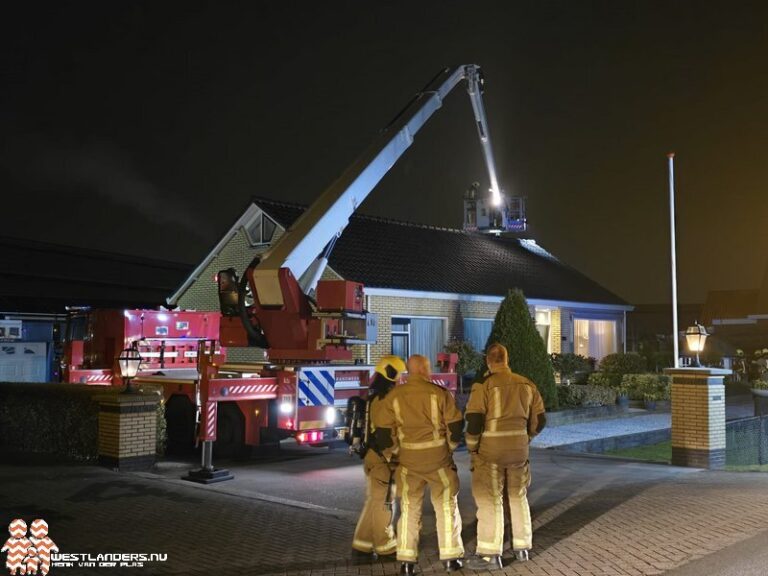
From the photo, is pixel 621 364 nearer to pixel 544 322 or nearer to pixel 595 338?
pixel 544 322

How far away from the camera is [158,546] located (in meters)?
6.73

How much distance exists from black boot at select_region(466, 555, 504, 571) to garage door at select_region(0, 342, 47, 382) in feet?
64.9

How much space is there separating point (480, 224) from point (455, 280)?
9.67ft

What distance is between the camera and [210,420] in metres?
10.2

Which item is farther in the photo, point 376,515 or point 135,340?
point 135,340

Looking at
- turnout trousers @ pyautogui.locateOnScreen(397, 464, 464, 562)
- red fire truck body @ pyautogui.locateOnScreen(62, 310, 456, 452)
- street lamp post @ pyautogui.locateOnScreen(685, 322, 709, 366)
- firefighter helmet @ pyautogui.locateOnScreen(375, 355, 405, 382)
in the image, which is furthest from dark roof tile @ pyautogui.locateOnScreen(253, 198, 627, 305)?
turnout trousers @ pyautogui.locateOnScreen(397, 464, 464, 562)

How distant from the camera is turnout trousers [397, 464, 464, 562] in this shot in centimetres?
600

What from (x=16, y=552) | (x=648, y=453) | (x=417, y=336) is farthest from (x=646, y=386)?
(x=16, y=552)

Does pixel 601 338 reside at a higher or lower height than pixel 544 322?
lower

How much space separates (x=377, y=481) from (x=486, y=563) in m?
1.06

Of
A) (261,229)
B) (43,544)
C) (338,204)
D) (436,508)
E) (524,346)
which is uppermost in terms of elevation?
(261,229)

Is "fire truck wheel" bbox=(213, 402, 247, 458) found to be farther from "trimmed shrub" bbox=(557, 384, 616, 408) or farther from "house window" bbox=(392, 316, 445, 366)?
"trimmed shrub" bbox=(557, 384, 616, 408)

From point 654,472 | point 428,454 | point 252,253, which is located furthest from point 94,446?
point 252,253

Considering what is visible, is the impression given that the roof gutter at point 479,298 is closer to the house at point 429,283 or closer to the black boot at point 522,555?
the house at point 429,283
